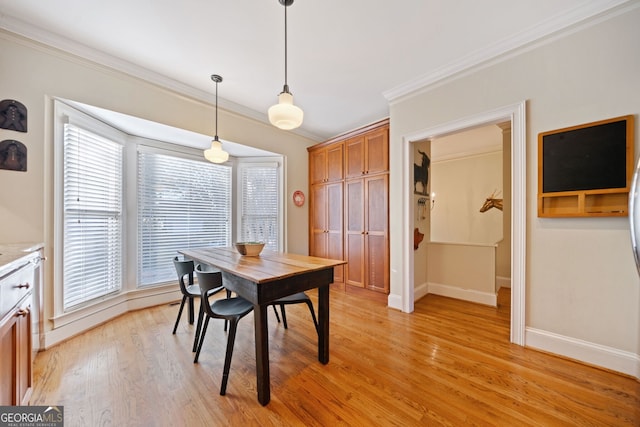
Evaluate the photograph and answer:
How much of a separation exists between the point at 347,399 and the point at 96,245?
2.96 meters

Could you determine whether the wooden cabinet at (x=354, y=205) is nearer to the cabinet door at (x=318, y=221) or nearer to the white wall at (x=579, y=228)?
the cabinet door at (x=318, y=221)

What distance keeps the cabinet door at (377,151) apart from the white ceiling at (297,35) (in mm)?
618

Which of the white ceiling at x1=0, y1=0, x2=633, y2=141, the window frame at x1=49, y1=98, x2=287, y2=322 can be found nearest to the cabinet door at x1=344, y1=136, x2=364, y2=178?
the white ceiling at x1=0, y1=0, x2=633, y2=141

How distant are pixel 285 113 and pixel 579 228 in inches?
98.3

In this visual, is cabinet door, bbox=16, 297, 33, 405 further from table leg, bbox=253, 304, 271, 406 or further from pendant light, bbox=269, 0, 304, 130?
pendant light, bbox=269, 0, 304, 130

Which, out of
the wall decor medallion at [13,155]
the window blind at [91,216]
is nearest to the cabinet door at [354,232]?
the window blind at [91,216]

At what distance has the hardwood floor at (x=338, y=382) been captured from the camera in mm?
1382

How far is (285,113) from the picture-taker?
169 cm

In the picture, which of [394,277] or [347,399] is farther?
[394,277]

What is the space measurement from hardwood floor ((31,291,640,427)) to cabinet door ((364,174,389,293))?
90 centimetres

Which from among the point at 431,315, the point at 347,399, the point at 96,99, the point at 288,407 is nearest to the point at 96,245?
the point at 96,99

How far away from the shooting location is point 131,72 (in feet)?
8.09

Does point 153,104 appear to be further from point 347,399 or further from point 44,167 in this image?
point 347,399

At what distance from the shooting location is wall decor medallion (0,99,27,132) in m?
1.87
